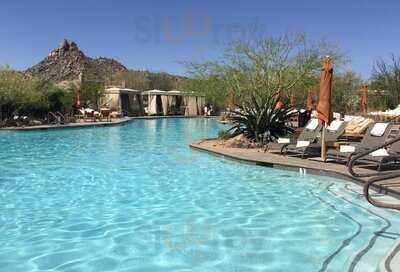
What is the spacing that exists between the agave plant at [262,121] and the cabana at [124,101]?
28.5m

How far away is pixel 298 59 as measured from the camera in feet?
64.2

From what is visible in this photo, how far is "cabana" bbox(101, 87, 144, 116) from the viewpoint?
4291 cm

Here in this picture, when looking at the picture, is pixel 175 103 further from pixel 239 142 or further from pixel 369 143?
pixel 369 143

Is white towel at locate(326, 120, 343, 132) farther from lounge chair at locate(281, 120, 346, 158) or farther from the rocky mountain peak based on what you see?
the rocky mountain peak

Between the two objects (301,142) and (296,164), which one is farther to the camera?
(301,142)

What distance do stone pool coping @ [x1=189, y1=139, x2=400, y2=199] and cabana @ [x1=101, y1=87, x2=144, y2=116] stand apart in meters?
29.7

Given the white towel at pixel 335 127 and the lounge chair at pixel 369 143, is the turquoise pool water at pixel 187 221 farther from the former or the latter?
the white towel at pixel 335 127

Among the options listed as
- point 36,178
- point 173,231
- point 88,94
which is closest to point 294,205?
point 173,231

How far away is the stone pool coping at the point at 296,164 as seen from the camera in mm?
7402

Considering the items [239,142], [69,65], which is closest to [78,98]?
[239,142]

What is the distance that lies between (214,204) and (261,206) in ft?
2.38

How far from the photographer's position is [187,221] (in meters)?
6.37

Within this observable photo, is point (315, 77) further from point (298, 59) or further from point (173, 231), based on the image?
point (173, 231)

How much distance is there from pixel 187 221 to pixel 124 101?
1547 inches
